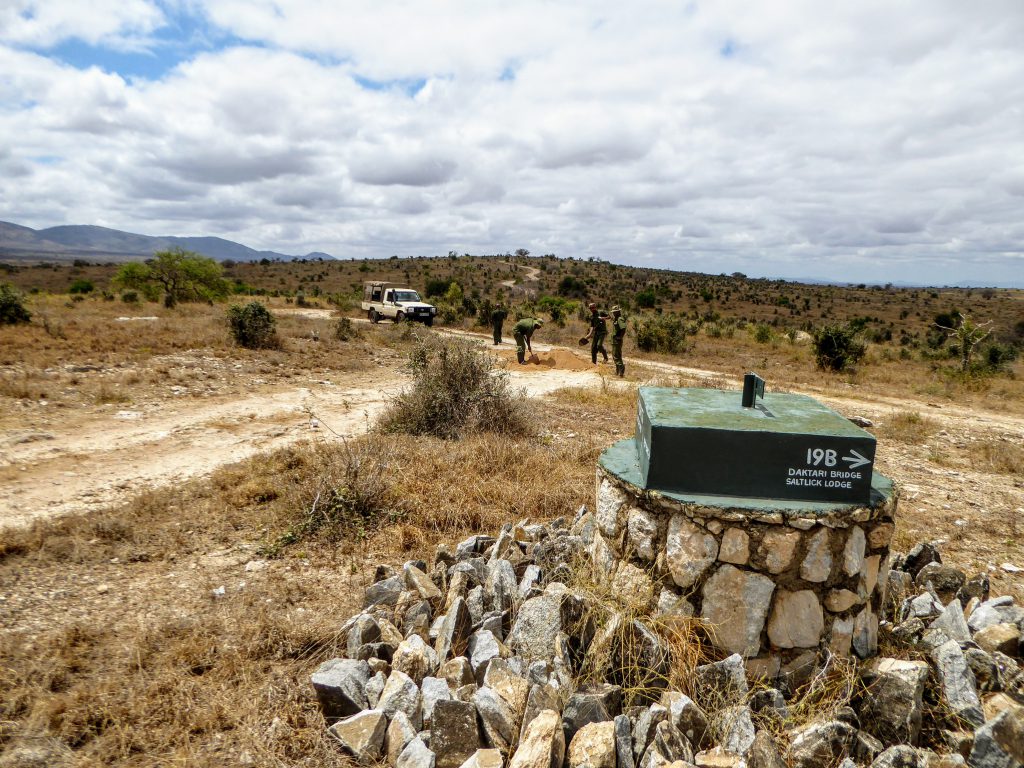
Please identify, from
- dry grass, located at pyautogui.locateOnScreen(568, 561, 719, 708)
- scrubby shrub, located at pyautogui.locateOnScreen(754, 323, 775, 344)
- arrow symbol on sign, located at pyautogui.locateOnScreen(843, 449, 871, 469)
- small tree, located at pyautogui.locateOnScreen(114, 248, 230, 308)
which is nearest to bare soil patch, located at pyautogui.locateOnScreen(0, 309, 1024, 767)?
dry grass, located at pyautogui.locateOnScreen(568, 561, 719, 708)

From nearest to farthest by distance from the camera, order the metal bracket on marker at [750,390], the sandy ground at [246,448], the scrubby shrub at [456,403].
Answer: the metal bracket on marker at [750,390], the sandy ground at [246,448], the scrubby shrub at [456,403]

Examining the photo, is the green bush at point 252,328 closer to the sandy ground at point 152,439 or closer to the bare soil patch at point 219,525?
the bare soil patch at point 219,525

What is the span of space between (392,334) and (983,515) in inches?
695

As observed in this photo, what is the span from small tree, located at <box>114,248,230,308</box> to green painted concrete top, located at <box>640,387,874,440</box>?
31.3 m

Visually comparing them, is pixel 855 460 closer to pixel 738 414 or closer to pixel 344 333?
pixel 738 414

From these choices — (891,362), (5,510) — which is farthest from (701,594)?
(891,362)

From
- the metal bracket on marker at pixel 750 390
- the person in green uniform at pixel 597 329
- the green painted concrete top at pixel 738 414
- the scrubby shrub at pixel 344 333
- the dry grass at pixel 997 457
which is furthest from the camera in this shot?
the scrubby shrub at pixel 344 333

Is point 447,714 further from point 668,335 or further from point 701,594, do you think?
point 668,335

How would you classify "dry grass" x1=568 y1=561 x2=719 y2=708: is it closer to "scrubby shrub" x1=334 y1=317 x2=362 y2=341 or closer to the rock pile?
the rock pile

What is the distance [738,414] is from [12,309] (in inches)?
734

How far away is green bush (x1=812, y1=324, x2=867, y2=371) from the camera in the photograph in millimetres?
18766

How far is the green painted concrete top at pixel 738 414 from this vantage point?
3.19 meters

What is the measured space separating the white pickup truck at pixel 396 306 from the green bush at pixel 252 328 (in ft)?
32.6

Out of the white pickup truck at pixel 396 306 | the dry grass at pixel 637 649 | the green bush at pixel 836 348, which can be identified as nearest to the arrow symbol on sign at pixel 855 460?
the dry grass at pixel 637 649
